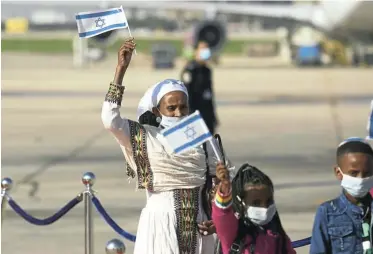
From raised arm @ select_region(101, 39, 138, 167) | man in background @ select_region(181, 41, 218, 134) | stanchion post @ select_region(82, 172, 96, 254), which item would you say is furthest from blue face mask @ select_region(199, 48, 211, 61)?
raised arm @ select_region(101, 39, 138, 167)

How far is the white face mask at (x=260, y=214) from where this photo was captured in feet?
13.0

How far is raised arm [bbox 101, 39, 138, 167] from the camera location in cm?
439

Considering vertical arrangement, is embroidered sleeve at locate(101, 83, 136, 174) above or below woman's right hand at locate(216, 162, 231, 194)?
above

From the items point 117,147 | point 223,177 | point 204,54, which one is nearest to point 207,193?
point 223,177

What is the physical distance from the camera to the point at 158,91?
14.9 feet

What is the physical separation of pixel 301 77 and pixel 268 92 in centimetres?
1121

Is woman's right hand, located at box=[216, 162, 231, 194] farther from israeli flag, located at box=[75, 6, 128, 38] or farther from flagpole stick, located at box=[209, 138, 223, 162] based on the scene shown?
israeli flag, located at box=[75, 6, 128, 38]

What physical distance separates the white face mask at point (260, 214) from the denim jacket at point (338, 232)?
0.73 ft

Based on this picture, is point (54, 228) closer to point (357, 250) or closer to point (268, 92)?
point (357, 250)

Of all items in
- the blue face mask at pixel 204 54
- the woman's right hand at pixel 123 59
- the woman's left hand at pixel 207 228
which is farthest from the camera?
the blue face mask at pixel 204 54

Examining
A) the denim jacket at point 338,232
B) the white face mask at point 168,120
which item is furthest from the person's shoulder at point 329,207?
the white face mask at point 168,120

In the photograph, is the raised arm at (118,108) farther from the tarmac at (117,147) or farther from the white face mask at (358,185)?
the tarmac at (117,147)

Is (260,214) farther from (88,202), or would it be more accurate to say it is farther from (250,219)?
(88,202)

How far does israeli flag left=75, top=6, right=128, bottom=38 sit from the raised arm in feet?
1.17
